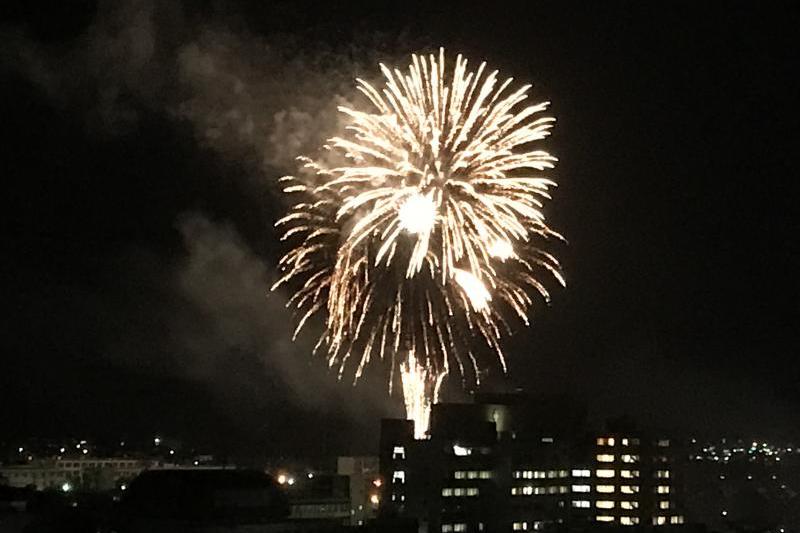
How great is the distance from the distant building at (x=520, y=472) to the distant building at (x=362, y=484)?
6.70 ft

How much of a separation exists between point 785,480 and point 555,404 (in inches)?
1868

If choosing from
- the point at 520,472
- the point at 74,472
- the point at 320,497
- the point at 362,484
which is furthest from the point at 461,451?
the point at 74,472

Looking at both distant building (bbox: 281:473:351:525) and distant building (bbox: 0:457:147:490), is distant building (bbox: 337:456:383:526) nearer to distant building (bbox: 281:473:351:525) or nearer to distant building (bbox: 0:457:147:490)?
distant building (bbox: 281:473:351:525)

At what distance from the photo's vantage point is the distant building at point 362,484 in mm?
41156

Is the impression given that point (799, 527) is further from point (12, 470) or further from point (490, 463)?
point (12, 470)

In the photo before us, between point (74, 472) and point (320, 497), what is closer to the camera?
point (320, 497)

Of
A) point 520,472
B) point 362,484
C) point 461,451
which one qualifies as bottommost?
point 362,484

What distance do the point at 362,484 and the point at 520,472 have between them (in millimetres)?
9950

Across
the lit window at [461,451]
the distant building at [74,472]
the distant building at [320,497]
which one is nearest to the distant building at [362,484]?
the distant building at [320,497]

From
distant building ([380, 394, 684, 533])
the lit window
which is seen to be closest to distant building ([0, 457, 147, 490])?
distant building ([380, 394, 684, 533])

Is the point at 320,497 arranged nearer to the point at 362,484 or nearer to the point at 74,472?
the point at 362,484

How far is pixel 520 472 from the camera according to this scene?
4044cm

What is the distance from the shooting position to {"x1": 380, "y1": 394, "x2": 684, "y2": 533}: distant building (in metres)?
37.1

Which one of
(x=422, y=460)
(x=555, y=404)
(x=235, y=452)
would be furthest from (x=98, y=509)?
(x=235, y=452)
